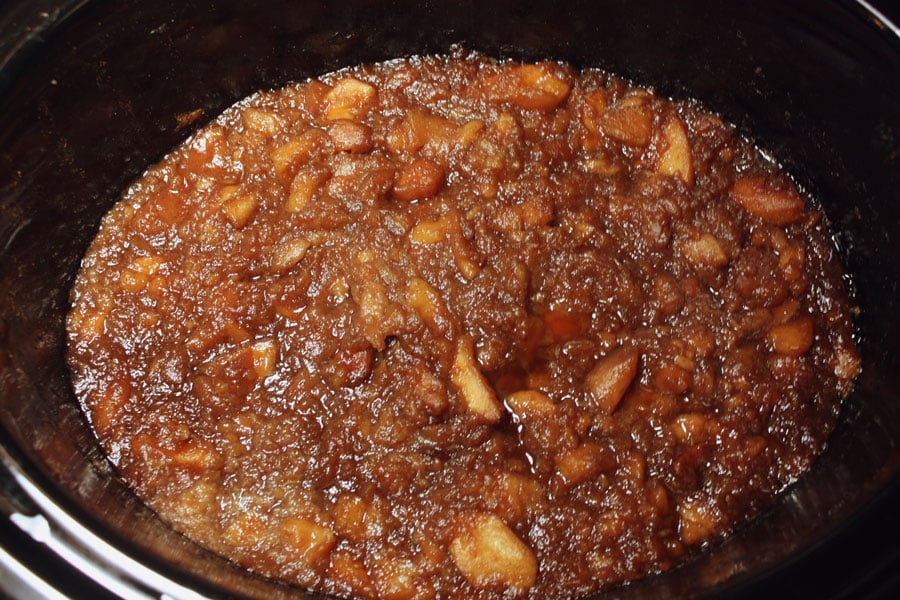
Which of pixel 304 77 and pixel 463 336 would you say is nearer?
pixel 463 336

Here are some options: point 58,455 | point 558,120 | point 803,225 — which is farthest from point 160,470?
point 803,225

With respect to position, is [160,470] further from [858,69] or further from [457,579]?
[858,69]

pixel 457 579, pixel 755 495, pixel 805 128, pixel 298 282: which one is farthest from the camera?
pixel 805 128

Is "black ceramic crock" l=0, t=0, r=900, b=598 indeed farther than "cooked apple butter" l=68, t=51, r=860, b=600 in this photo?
No

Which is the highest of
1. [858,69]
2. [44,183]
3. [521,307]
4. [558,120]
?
[858,69]
